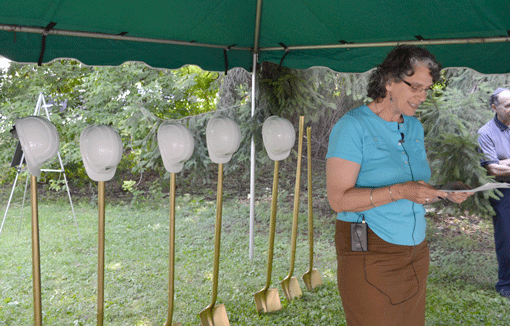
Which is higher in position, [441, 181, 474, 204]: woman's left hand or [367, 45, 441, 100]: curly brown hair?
[367, 45, 441, 100]: curly brown hair

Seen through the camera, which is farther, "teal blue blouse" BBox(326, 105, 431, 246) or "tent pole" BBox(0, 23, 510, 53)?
"tent pole" BBox(0, 23, 510, 53)

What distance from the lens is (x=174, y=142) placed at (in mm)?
1879

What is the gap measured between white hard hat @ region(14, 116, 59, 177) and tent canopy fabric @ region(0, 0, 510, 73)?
68 cm

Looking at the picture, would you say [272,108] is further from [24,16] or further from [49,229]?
[49,229]

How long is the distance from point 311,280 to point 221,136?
6.02 feet

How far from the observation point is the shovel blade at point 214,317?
2525mm

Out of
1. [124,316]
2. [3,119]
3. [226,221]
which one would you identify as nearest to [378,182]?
[124,316]

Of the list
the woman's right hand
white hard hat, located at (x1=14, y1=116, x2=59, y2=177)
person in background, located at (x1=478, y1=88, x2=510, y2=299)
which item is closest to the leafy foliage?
person in background, located at (x1=478, y1=88, x2=510, y2=299)

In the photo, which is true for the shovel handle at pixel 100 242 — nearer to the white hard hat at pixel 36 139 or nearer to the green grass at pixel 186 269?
the white hard hat at pixel 36 139

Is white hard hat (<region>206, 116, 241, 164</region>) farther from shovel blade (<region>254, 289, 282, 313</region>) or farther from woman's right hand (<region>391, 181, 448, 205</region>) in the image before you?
shovel blade (<region>254, 289, 282, 313</region>)

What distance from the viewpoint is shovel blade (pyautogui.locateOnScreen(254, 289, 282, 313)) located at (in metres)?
2.92

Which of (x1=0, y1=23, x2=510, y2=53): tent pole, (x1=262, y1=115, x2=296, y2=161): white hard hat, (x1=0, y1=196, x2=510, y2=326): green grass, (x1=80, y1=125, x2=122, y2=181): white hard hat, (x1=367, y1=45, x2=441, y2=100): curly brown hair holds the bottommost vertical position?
(x1=0, y1=196, x2=510, y2=326): green grass

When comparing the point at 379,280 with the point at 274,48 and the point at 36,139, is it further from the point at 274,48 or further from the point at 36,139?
the point at 274,48

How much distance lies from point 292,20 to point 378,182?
4.97ft
